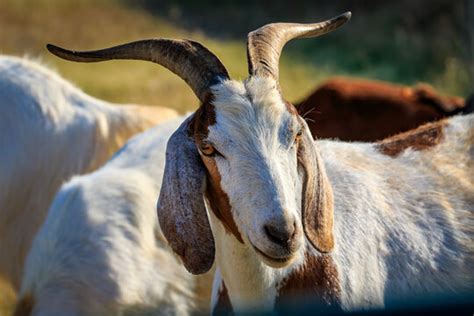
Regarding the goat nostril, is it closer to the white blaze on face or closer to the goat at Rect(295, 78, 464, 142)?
the white blaze on face

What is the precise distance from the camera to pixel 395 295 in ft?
16.5

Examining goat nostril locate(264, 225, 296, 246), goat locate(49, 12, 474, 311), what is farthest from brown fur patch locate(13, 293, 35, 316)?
goat nostril locate(264, 225, 296, 246)

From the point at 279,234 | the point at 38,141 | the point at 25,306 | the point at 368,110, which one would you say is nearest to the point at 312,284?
the point at 279,234

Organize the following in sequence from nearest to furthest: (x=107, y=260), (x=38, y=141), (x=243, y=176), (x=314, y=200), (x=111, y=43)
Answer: (x=243, y=176) → (x=314, y=200) → (x=107, y=260) → (x=38, y=141) → (x=111, y=43)

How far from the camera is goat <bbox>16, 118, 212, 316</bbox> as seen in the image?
5898mm

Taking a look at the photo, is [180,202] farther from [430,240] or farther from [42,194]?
[42,194]

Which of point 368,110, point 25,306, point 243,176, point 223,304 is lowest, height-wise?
point 223,304

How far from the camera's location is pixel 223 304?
16.2ft

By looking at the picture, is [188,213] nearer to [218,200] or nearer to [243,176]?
[218,200]

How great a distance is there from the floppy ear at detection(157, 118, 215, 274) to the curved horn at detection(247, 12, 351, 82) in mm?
474

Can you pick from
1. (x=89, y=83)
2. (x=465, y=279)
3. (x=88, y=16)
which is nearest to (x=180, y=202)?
(x=465, y=279)

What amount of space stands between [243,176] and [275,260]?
37 cm

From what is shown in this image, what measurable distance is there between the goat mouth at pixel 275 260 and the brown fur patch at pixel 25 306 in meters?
2.13

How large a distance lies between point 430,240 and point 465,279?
257 mm
